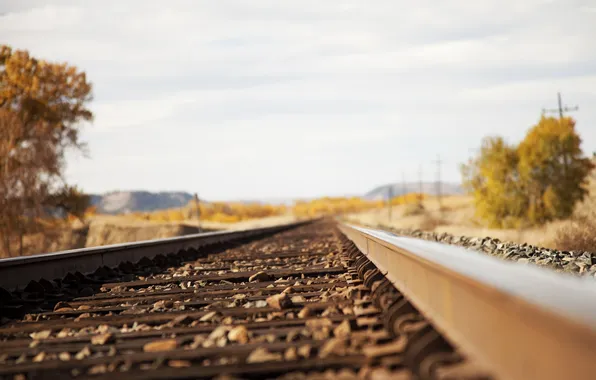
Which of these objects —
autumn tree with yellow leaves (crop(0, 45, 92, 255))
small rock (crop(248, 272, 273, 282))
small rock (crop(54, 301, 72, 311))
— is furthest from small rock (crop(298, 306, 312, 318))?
autumn tree with yellow leaves (crop(0, 45, 92, 255))

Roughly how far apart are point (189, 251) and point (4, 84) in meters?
24.5

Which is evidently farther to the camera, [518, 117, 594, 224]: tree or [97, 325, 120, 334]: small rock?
[518, 117, 594, 224]: tree

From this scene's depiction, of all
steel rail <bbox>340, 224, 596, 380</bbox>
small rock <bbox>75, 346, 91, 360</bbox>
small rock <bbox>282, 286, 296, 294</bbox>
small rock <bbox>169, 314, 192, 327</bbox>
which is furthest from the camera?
small rock <bbox>282, 286, 296, 294</bbox>

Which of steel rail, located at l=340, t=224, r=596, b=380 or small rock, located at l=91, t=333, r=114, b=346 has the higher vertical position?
steel rail, located at l=340, t=224, r=596, b=380

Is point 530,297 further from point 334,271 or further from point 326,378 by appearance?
point 334,271

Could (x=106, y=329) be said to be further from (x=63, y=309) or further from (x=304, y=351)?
(x=304, y=351)

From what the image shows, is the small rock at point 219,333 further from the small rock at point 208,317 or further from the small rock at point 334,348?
the small rock at point 334,348

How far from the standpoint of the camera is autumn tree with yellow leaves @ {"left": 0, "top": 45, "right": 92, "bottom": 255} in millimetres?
29344

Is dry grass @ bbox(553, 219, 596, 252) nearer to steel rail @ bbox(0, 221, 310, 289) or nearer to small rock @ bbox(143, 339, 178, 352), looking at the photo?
steel rail @ bbox(0, 221, 310, 289)

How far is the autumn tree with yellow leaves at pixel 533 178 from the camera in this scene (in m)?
49.4

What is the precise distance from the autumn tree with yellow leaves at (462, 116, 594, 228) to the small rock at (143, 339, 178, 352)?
1895 inches

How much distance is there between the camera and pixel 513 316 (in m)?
2.17

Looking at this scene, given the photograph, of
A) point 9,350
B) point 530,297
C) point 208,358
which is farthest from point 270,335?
point 530,297

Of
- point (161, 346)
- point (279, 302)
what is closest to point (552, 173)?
point (279, 302)
